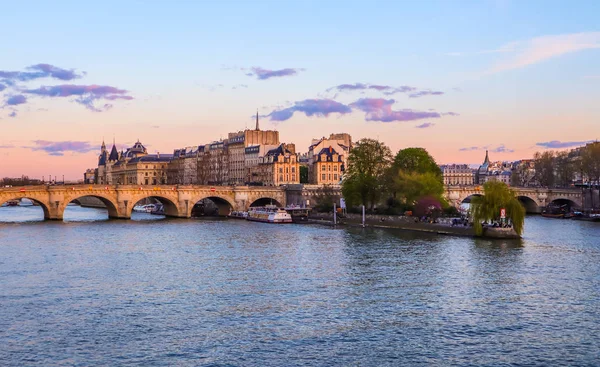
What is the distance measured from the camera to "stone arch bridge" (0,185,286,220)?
84.0 m

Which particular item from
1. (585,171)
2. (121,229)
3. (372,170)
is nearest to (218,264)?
(121,229)

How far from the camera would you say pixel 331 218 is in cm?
8431

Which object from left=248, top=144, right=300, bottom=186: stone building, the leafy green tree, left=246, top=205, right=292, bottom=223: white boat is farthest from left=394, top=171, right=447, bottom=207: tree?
left=248, top=144, right=300, bottom=186: stone building

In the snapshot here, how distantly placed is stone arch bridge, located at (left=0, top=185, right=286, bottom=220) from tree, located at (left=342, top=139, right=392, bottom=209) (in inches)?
658

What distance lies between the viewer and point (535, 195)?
104375mm

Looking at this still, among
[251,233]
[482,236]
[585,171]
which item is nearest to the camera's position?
[482,236]

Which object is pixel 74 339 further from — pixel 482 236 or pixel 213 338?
pixel 482 236

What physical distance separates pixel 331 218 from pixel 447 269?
144 ft

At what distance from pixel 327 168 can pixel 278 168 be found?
897 centimetres

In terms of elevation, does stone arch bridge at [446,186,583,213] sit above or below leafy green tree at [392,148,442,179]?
below

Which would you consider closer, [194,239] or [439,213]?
[194,239]

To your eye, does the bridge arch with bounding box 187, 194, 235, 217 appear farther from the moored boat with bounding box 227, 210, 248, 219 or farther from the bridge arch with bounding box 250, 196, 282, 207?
the bridge arch with bounding box 250, 196, 282, 207

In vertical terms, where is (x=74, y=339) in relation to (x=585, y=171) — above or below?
below

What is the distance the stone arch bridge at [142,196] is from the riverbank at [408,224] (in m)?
14.5
